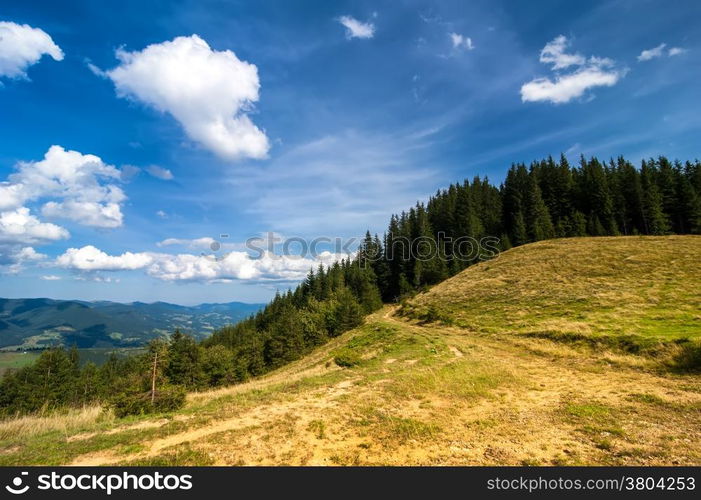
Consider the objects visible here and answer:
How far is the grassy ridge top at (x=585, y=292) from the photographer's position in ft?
89.6

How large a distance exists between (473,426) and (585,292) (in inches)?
1457

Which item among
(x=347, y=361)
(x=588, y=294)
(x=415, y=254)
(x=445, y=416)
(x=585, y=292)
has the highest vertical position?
(x=415, y=254)

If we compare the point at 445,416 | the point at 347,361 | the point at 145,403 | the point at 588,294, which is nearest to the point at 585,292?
the point at 588,294

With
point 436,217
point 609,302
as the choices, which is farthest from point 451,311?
point 436,217

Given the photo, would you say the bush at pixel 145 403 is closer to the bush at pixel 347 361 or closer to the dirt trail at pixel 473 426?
the dirt trail at pixel 473 426

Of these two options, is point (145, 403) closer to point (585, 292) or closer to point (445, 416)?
point (445, 416)

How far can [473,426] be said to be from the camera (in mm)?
11531

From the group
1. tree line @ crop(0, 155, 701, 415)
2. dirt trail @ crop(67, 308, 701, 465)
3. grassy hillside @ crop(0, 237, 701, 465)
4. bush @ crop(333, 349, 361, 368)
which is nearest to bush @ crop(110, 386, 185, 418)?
grassy hillside @ crop(0, 237, 701, 465)

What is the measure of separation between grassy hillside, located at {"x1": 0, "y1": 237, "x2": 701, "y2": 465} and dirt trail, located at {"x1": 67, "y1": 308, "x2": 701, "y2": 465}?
2.2 inches

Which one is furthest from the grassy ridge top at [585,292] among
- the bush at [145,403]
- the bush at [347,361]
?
the bush at [145,403]

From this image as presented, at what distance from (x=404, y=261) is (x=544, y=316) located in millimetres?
55817

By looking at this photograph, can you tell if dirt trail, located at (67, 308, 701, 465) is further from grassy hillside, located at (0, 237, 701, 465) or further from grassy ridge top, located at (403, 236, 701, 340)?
grassy ridge top, located at (403, 236, 701, 340)

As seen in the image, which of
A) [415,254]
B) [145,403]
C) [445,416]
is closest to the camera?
[445,416]

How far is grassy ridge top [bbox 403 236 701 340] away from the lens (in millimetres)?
27297
